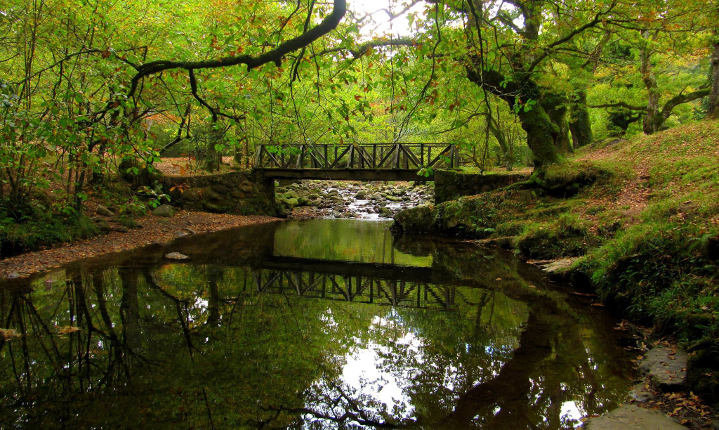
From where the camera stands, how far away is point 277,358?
3607 millimetres

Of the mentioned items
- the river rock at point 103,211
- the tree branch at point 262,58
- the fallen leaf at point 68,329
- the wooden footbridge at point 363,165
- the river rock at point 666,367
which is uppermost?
the tree branch at point 262,58

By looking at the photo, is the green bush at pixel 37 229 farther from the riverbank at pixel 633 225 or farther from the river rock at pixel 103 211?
the riverbank at pixel 633 225

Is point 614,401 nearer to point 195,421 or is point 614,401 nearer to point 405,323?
point 405,323

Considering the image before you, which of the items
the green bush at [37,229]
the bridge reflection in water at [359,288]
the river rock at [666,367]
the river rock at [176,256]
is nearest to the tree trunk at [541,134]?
the bridge reflection in water at [359,288]

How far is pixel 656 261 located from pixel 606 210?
352 cm

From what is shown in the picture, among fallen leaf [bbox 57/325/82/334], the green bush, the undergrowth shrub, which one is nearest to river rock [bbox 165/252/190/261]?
the green bush

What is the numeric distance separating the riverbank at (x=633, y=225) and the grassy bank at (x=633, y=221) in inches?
0.6

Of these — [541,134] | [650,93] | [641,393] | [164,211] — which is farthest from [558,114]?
[164,211]

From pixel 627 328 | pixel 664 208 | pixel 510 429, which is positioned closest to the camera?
pixel 510 429

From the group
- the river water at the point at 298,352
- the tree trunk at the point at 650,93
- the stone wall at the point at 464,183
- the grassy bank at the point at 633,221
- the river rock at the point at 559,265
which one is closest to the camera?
the river water at the point at 298,352

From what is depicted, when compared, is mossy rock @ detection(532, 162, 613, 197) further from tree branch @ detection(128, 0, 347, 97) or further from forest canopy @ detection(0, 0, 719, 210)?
tree branch @ detection(128, 0, 347, 97)

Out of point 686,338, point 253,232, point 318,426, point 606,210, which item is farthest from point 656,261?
point 253,232

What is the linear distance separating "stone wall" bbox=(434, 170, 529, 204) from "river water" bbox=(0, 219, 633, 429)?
6599mm

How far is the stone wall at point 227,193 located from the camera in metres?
14.6
